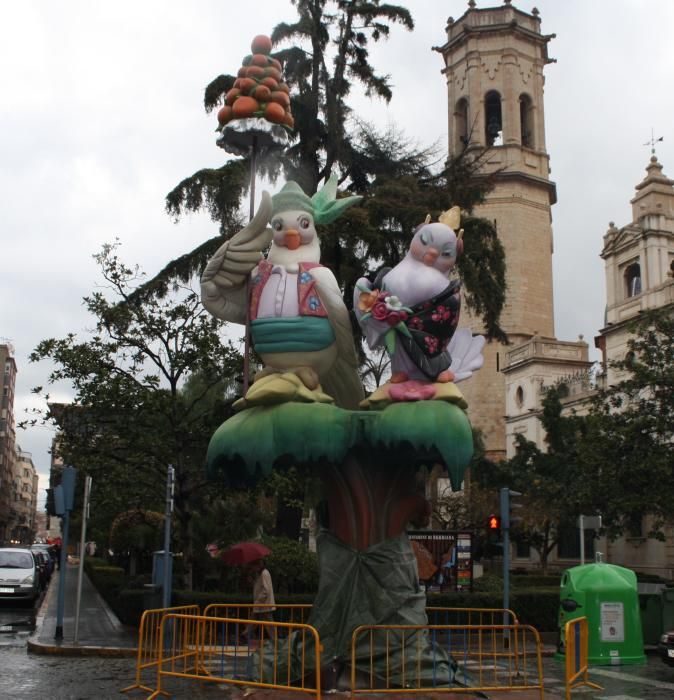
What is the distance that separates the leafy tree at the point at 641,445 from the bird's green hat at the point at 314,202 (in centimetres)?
1517

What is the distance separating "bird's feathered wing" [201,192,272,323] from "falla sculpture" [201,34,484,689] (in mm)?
14

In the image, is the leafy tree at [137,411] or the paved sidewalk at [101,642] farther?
the leafy tree at [137,411]

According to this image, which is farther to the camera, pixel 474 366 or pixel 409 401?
pixel 474 366

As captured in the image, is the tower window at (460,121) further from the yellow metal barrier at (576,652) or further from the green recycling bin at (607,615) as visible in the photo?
the yellow metal barrier at (576,652)

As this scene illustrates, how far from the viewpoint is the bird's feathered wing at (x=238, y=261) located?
36.7ft

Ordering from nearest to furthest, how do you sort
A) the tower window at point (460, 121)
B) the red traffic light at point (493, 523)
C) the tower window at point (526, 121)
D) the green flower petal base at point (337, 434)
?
the green flower petal base at point (337, 434) < the red traffic light at point (493, 523) < the tower window at point (526, 121) < the tower window at point (460, 121)

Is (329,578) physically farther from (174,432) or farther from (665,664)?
(174,432)

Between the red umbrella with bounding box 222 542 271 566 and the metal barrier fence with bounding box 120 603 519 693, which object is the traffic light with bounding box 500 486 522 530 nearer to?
the metal barrier fence with bounding box 120 603 519 693

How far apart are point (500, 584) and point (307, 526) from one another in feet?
53.2

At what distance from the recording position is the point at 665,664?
1454cm

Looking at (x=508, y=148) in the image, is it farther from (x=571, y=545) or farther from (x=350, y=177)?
(x=350, y=177)

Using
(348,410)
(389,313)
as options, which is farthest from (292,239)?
(348,410)

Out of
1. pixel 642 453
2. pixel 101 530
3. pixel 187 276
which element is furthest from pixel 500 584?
pixel 101 530

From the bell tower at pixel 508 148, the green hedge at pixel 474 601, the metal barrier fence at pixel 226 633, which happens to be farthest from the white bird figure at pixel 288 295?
the bell tower at pixel 508 148
